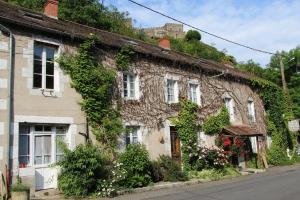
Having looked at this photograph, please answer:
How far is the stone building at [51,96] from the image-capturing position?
1282 centimetres

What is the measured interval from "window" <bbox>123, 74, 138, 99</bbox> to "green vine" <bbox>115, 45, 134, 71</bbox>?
532 millimetres

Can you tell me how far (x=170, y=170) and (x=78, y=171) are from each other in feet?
17.4

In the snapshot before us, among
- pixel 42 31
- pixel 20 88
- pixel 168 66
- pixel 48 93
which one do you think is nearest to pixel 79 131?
pixel 48 93

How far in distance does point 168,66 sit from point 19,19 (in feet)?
27.1

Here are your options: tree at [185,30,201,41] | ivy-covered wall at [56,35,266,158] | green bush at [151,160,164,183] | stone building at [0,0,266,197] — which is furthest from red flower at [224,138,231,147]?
tree at [185,30,201,41]

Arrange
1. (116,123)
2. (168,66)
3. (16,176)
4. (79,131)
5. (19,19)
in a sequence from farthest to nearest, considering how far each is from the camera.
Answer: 1. (168,66)
2. (116,123)
3. (79,131)
4. (19,19)
5. (16,176)

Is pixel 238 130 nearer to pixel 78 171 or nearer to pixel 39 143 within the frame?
pixel 78 171

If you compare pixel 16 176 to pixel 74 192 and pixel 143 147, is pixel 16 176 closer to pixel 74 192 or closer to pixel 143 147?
pixel 74 192

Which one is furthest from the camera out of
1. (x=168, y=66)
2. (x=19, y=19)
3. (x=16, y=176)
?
(x=168, y=66)

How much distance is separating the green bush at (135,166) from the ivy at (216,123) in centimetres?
583

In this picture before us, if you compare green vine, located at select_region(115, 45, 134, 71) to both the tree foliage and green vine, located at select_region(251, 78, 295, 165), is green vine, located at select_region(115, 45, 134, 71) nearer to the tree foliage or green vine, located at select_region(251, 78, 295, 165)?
green vine, located at select_region(251, 78, 295, 165)

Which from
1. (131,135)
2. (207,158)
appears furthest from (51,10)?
(207,158)

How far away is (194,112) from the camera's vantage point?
20.3 m

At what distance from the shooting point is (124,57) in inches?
672
